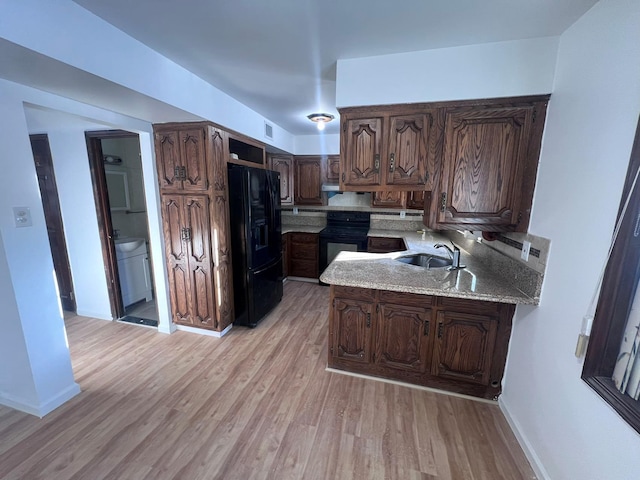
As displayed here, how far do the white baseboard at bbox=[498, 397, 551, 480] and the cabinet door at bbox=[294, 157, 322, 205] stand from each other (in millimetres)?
3484

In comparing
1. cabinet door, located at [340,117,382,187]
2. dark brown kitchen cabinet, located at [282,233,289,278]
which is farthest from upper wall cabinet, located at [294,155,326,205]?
cabinet door, located at [340,117,382,187]

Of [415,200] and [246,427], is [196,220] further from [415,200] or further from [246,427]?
[415,200]

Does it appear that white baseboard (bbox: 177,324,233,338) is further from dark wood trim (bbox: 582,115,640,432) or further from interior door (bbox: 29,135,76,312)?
dark wood trim (bbox: 582,115,640,432)

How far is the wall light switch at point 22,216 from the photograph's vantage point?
1.61 m

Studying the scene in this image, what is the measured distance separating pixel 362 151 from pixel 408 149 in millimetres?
337

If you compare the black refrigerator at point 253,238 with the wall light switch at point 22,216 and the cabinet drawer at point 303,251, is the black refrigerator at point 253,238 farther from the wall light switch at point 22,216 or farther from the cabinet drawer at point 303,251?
the wall light switch at point 22,216

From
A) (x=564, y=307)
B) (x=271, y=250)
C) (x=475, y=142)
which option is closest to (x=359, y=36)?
(x=475, y=142)

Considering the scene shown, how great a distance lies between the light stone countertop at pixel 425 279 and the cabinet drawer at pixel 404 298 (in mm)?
109

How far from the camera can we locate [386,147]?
1926 mm

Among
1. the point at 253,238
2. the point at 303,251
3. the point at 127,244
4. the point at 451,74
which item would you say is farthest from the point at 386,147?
the point at 127,244

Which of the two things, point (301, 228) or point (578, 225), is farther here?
point (301, 228)

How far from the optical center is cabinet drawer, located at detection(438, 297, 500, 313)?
5.92 feet

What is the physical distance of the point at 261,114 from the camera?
3213 millimetres

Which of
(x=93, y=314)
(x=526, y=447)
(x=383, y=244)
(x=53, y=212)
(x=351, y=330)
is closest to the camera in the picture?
(x=526, y=447)
